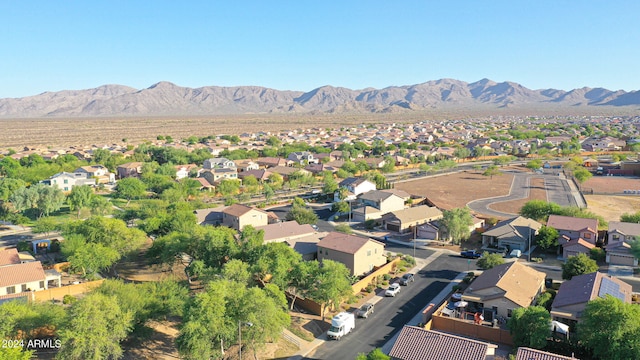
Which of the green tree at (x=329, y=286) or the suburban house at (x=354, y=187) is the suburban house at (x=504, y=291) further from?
the suburban house at (x=354, y=187)

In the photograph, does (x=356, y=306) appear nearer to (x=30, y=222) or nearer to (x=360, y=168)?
(x=30, y=222)

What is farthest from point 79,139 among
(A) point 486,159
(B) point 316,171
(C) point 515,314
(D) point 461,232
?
(C) point 515,314

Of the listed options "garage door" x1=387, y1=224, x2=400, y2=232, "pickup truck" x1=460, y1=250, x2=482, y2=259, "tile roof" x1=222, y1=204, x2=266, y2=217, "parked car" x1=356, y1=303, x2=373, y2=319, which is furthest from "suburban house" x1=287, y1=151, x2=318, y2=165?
"parked car" x1=356, y1=303, x2=373, y2=319

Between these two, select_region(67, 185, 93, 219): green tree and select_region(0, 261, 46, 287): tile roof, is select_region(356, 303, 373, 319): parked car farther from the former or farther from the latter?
select_region(67, 185, 93, 219): green tree

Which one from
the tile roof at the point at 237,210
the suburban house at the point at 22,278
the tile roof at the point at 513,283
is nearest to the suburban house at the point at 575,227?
the tile roof at the point at 513,283

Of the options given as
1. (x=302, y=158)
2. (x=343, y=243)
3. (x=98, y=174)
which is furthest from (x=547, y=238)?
(x=98, y=174)

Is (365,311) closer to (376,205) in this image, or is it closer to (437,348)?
(437,348)
